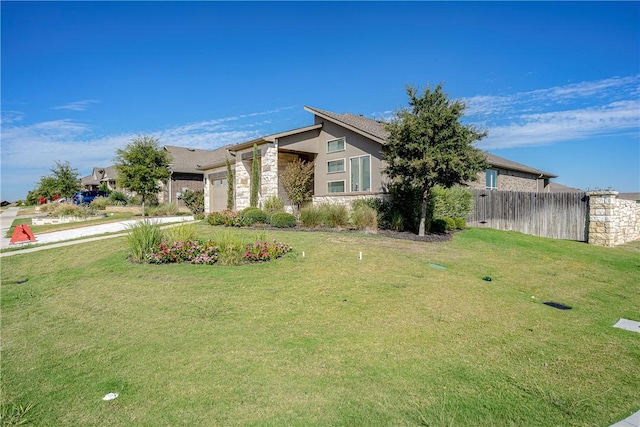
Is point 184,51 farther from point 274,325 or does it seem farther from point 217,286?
point 274,325

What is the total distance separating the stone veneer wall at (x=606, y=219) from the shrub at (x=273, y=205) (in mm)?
14119

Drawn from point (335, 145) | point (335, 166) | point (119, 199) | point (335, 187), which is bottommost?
point (119, 199)

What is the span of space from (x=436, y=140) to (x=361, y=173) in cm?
587

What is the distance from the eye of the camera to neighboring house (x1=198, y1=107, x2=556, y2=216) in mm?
16641

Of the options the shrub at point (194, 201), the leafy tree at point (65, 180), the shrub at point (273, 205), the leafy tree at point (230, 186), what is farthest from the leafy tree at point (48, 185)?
the shrub at point (273, 205)

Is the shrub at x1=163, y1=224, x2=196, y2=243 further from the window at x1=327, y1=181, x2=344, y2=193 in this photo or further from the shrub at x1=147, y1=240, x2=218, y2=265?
the window at x1=327, y1=181, x2=344, y2=193

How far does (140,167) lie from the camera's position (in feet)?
77.3

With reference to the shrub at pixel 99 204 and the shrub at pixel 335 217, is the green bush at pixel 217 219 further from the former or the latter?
the shrub at pixel 99 204

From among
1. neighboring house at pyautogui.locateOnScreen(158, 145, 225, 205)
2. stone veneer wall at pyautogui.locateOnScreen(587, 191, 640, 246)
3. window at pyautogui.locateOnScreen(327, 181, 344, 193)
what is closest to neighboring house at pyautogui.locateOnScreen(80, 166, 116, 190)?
neighboring house at pyautogui.locateOnScreen(158, 145, 225, 205)

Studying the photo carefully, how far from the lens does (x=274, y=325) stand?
16.0 ft

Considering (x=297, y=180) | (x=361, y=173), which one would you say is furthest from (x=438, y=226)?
(x=297, y=180)

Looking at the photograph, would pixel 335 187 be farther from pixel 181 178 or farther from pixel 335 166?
pixel 181 178

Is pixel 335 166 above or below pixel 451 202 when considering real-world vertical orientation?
above

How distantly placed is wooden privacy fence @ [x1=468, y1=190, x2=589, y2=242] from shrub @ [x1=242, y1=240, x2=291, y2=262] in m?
12.5
